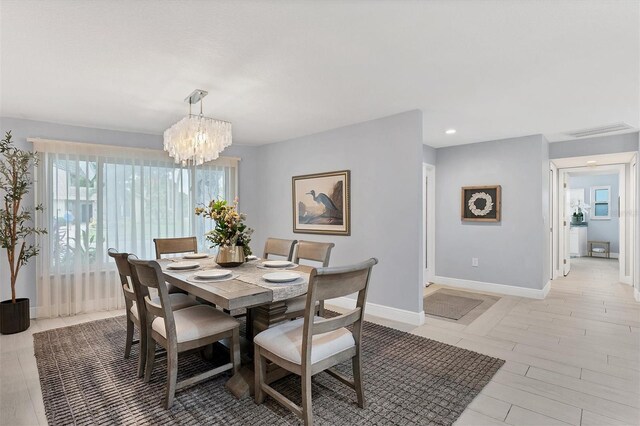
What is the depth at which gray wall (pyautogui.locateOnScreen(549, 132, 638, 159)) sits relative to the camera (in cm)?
441

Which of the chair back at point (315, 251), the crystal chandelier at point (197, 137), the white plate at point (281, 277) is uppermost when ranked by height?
the crystal chandelier at point (197, 137)

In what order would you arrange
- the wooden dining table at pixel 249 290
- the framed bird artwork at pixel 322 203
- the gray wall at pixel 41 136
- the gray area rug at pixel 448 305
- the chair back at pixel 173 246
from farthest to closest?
the framed bird artwork at pixel 322 203, the gray area rug at pixel 448 305, the gray wall at pixel 41 136, the chair back at pixel 173 246, the wooden dining table at pixel 249 290

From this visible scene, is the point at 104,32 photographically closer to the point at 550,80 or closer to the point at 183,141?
the point at 183,141

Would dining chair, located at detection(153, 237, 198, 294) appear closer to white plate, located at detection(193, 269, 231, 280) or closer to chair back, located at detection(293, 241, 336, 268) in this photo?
chair back, located at detection(293, 241, 336, 268)

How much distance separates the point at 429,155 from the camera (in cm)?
548

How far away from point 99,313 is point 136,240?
955mm

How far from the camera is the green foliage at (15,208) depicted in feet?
11.0

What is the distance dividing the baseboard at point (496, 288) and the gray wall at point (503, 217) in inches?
2.4

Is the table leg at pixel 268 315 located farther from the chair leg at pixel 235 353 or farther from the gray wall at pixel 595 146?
the gray wall at pixel 595 146

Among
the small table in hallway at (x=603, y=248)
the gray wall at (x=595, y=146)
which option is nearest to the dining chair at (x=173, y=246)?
the gray wall at (x=595, y=146)

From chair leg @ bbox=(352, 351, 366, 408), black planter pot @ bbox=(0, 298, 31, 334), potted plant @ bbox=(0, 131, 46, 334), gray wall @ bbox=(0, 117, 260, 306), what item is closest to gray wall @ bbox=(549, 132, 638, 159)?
chair leg @ bbox=(352, 351, 366, 408)

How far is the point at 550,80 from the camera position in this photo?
2641 mm

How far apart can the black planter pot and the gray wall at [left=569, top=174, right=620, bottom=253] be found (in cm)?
1058

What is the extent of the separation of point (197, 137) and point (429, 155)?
3.98 meters
